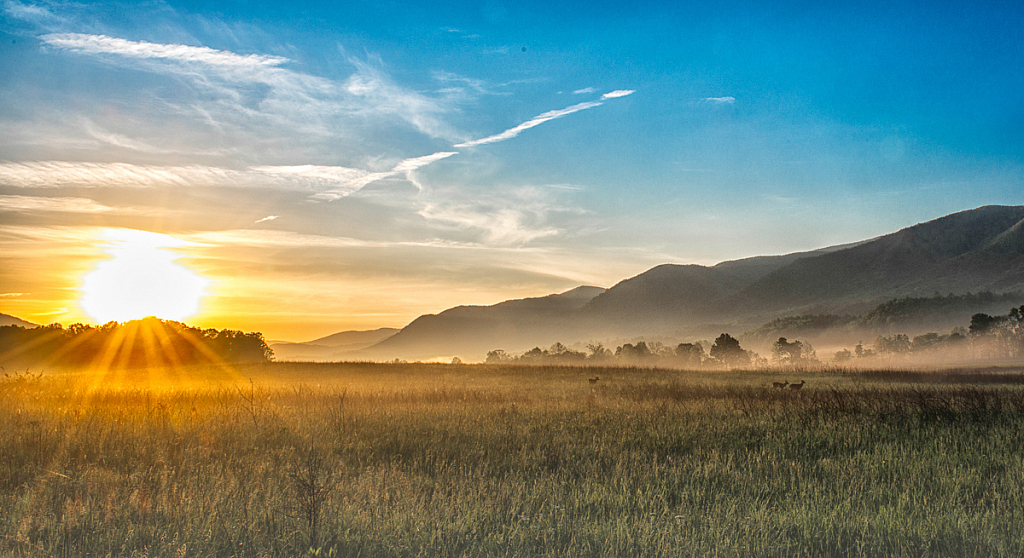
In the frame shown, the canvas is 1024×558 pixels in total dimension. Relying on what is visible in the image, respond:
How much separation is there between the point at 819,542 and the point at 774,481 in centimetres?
199

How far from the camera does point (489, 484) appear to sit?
21.7ft

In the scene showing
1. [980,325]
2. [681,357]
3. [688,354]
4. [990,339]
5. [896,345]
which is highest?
[980,325]

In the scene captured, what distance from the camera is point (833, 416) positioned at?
12930mm

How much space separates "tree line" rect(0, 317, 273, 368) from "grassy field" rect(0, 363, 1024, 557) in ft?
153

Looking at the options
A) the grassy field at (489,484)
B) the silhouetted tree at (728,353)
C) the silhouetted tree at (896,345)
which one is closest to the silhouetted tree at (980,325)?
the silhouetted tree at (896,345)

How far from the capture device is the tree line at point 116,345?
53.2 metres

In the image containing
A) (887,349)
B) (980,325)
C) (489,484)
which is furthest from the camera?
(887,349)

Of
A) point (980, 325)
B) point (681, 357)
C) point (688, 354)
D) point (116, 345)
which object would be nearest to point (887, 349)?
point (980, 325)

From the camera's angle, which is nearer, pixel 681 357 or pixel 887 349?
pixel 681 357

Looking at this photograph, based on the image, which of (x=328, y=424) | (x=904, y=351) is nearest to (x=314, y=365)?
(x=328, y=424)

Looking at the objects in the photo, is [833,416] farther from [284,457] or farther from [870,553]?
[284,457]

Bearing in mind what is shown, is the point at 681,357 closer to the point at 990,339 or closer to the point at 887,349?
the point at 887,349

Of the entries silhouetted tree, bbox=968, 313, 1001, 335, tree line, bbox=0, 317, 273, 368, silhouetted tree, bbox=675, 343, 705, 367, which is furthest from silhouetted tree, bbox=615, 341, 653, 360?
tree line, bbox=0, 317, 273, 368

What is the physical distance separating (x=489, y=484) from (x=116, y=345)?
63.3 meters
